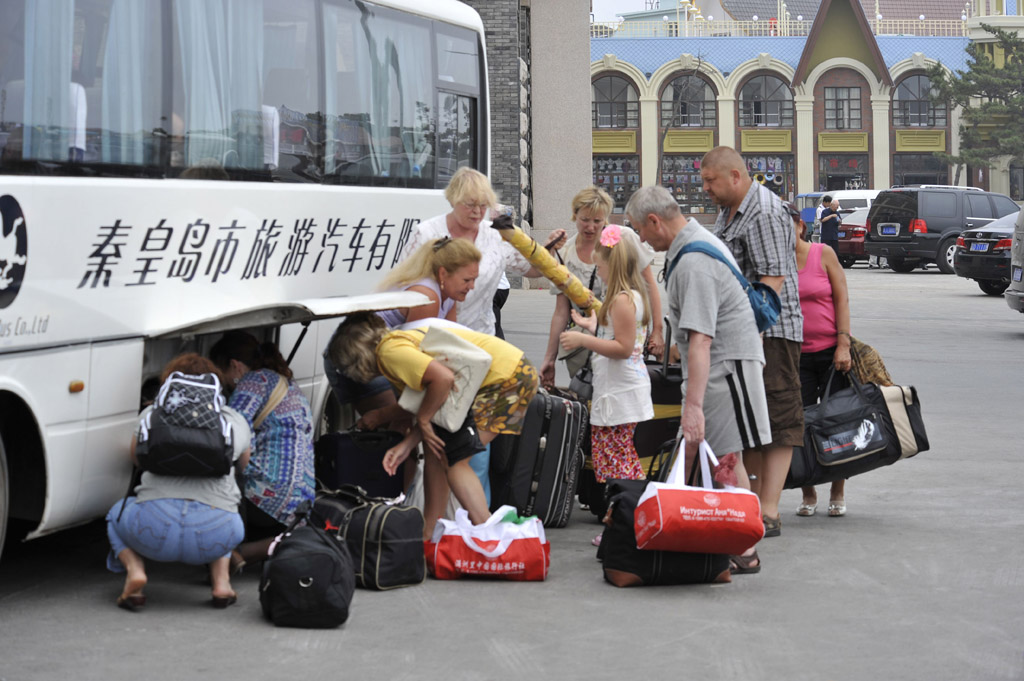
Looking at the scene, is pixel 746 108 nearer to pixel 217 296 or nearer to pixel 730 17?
pixel 730 17

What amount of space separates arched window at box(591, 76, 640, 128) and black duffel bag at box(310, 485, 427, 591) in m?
72.3

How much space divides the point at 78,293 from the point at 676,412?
11.1 feet

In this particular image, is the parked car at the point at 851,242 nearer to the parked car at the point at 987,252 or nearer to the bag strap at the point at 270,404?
the parked car at the point at 987,252

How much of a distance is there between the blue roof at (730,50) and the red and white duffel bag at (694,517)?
72740 millimetres

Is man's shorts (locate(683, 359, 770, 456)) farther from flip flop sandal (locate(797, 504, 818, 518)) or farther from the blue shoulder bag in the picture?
flip flop sandal (locate(797, 504, 818, 518))

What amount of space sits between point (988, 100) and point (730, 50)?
13.3 m

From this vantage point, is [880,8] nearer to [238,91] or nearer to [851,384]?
[851,384]

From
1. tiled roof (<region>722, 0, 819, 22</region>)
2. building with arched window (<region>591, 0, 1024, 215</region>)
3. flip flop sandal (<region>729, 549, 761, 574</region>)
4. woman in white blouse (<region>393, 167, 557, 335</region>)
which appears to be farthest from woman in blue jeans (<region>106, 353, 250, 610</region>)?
tiled roof (<region>722, 0, 819, 22</region>)

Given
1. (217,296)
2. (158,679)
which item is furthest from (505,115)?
(158,679)

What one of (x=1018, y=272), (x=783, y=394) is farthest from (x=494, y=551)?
(x=1018, y=272)

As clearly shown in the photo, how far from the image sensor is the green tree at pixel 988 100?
73875mm

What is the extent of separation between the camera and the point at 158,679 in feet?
17.4

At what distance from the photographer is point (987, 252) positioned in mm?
25516

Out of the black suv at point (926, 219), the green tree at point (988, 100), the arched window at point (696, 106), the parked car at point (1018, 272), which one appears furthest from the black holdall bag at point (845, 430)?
the arched window at point (696, 106)
